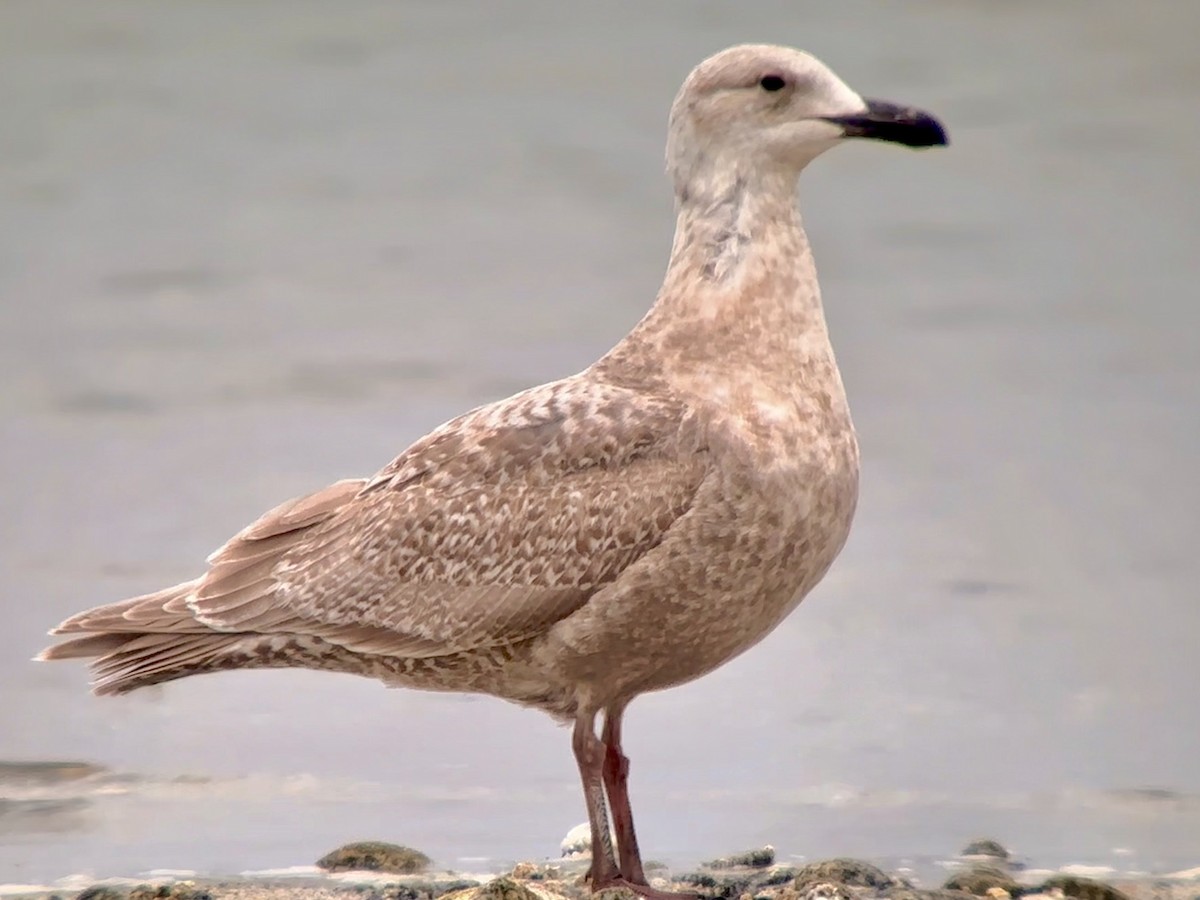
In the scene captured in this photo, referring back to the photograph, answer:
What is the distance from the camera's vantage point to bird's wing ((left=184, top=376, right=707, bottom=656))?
859 centimetres

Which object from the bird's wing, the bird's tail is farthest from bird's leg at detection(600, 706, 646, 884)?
the bird's tail

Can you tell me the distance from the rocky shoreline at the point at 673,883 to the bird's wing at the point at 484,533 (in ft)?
3.84

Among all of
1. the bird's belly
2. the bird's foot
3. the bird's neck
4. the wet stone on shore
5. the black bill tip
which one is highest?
the black bill tip

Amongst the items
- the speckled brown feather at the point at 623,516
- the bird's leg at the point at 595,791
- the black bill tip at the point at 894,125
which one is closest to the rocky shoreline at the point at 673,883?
the bird's leg at the point at 595,791

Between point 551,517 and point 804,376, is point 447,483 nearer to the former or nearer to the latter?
point 551,517

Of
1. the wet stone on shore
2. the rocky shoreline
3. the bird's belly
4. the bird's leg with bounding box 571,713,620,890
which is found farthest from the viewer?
the wet stone on shore

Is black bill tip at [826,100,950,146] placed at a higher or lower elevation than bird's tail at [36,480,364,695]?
higher

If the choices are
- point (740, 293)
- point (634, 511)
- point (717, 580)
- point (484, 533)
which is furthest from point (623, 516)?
point (740, 293)

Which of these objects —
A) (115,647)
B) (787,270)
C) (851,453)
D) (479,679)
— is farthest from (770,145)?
(115,647)

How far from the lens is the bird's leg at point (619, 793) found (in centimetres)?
897

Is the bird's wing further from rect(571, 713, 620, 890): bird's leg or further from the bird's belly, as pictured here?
rect(571, 713, 620, 890): bird's leg

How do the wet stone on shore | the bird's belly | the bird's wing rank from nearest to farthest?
the bird's belly, the bird's wing, the wet stone on shore

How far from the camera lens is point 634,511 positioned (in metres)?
8.52

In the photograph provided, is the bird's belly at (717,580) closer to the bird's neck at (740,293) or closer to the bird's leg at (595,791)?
the bird's leg at (595,791)
